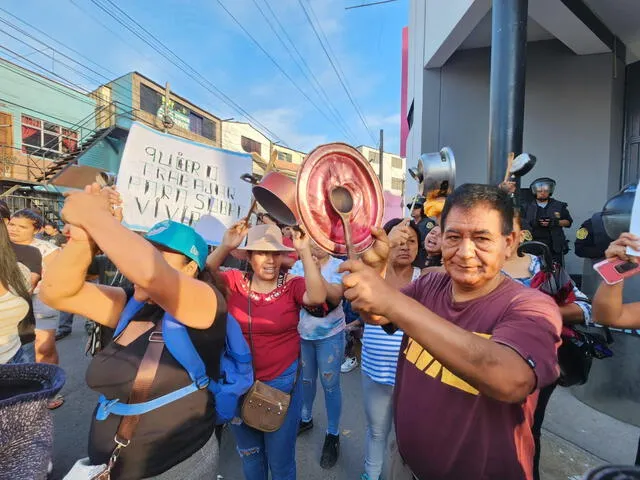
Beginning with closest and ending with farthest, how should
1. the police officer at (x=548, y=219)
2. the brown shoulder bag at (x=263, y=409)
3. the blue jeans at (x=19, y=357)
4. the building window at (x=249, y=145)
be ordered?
the brown shoulder bag at (x=263, y=409) < the blue jeans at (x=19, y=357) < the police officer at (x=548, y=219) < the building window at (x=249, y=145)

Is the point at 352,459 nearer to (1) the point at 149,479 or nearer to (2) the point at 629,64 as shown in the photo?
(1) the point at 149,479

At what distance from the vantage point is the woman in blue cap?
130 cm

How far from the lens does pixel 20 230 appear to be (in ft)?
12.2

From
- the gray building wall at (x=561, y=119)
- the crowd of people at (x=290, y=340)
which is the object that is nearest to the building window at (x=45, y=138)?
the gray building wall at (x=561, y=119)

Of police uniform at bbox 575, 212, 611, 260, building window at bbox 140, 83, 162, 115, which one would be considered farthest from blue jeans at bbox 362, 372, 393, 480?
building window at bbox 140, 83, 162, 115

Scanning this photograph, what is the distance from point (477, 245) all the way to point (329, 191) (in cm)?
55

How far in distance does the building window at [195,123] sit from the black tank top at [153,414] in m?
27.3

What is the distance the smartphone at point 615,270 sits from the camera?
1667mm

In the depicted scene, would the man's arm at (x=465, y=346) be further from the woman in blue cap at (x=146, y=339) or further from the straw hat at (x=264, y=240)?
the straw hat at (x=264, y=240)

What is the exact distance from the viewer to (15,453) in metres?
1.07

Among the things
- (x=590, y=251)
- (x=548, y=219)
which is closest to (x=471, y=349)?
(x=590, y=251)

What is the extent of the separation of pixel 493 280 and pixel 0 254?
3115 mm

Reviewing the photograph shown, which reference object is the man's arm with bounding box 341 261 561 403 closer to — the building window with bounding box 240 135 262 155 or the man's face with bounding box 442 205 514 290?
the man's face with bounding box 442 205 514 290

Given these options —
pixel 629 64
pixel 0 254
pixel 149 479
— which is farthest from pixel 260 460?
pixel 629 64
